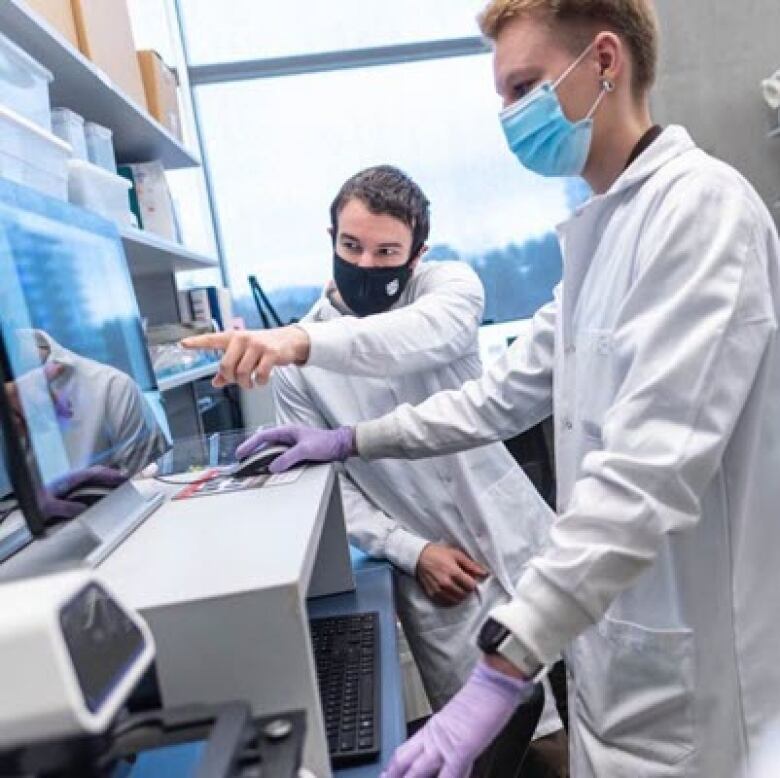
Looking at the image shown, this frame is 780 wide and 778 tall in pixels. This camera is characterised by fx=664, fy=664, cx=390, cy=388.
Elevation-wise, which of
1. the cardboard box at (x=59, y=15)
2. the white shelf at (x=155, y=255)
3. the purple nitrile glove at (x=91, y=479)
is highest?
the cardboard box at (x=59, y=15)

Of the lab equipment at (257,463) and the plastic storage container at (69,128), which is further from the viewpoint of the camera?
the plastic storage container at (69,128)

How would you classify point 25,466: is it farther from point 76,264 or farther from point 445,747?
point 445,747

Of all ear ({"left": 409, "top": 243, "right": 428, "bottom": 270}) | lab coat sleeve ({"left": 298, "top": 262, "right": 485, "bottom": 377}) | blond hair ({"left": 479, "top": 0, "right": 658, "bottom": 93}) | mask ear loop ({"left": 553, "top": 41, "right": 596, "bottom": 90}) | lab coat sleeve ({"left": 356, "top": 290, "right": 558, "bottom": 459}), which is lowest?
lab coat sleeve ({"left": 356, "top": 290, "right": 558, "bottom": 459})

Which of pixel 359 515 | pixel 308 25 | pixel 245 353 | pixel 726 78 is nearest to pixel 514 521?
pixel 359 515

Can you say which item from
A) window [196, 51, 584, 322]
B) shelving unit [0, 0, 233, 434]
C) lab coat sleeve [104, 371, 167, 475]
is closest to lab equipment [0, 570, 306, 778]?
lab coat sleeve [104, 371, 167, 475]

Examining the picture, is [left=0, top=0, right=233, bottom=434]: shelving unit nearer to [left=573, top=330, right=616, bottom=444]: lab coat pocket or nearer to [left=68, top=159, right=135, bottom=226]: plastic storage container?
[left=68, top=159, right=135, bottom=226]: plastic storage container

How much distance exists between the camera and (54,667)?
Answer: 0.33m

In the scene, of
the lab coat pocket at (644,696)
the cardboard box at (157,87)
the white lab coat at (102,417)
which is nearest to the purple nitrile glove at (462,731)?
the lab coat pocket at (644,696)

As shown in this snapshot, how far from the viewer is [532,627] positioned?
0.67 m

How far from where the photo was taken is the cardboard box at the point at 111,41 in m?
1.42

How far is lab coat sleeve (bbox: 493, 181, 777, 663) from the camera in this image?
68 cm

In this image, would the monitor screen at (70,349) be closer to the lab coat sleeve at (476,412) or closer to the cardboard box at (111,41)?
the lab coat sleeve at (476,412)

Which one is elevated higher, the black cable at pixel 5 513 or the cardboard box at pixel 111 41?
the cardboard box at pixel 111 41

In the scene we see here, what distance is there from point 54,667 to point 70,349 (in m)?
0.55
